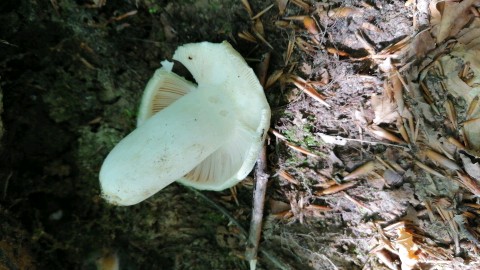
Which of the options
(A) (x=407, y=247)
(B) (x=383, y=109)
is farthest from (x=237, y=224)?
(B) (x=383, y=109)

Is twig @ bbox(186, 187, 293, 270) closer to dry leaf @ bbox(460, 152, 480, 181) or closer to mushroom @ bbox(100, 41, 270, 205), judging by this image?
mushroom @ bbox(100, 41, 270, 205)

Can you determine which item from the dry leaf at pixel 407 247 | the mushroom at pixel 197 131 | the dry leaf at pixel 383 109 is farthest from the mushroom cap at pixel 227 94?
the dry leaf at pixel 407 247

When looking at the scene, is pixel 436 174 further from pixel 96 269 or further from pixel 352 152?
pixel 96 269

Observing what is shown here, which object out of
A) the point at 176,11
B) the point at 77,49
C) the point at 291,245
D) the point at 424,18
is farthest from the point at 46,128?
the point at 424,18

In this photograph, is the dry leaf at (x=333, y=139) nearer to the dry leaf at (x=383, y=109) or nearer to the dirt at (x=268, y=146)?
the dirt at (x=268, y=146)

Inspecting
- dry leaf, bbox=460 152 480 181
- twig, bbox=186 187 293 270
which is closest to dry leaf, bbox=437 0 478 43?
dry leaf, bbox=460 152 480 181
